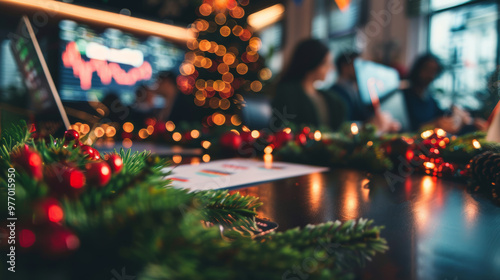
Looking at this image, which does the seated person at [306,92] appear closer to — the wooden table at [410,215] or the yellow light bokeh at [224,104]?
the yellow light bokeh at [224,104]

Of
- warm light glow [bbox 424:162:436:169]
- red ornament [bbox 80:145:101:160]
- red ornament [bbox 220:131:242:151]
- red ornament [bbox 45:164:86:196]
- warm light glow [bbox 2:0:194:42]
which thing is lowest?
warm light glow [bbox 424:162:436:169]

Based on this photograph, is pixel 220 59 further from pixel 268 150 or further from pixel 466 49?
pixel 268 150

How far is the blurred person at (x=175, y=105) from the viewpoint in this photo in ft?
9.32

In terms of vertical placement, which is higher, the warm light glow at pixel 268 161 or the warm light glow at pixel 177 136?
the warm light glow at pixel 177 136

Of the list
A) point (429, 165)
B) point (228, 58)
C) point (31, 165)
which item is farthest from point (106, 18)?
point (31, 165)

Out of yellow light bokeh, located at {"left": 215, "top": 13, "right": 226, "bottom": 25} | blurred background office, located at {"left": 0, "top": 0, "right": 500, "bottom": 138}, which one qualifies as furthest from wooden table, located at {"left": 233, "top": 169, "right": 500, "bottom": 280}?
yellow light bokeh, located at {"left": 215, "top": 13, "right": 226, "bottom": 25}

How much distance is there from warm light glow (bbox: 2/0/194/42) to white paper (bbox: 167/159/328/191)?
3.83 meters

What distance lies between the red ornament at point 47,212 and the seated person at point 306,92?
1812 mm

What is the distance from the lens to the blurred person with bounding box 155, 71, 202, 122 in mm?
2842

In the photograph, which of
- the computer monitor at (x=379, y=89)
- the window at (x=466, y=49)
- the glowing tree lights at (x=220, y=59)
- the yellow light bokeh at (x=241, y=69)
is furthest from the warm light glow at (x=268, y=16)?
the computer monitor at (x=379, y=89)

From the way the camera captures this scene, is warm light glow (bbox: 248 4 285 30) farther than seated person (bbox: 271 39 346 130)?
Yes

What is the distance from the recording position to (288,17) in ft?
17.9

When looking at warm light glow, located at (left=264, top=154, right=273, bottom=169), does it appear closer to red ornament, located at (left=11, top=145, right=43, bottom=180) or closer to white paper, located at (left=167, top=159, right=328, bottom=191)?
white paper, located at (left=167, top=159, right=328, bottom=191)

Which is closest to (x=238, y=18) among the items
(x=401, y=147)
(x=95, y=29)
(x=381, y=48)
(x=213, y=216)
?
(x=381, y=48)
